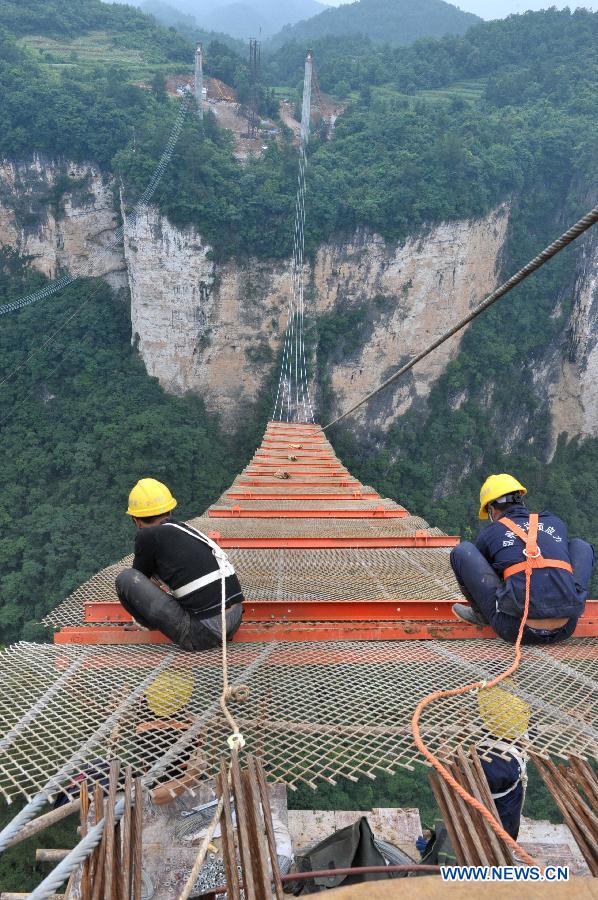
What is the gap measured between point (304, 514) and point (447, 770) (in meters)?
4.40

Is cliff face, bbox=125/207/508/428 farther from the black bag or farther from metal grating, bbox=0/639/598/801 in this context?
the black bag

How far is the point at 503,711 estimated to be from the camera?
206 cm

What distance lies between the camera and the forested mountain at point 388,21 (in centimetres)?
6519

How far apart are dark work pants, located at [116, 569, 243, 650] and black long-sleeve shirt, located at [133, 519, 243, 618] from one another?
0.24ft

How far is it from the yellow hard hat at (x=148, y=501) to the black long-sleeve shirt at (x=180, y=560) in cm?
17

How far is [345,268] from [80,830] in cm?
2381

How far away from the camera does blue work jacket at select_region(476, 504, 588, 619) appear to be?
2.56m

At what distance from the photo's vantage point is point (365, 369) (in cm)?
2459

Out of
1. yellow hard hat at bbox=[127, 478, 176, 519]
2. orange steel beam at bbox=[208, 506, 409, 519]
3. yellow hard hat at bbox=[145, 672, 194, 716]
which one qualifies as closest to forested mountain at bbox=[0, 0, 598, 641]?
orange steel beam at bbox=[208, 506, 409, 519]

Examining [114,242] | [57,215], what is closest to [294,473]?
[114,242]

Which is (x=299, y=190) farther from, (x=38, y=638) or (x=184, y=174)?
(x=38, y=638)

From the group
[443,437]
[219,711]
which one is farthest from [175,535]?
[443,437]

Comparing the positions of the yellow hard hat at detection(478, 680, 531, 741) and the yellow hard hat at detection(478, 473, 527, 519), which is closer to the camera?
the yellow hard hat at detection(478, 680, 531, 741)

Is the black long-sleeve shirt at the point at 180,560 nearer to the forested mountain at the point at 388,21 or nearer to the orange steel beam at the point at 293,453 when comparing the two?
the orange steel beam at the point at 293,453
